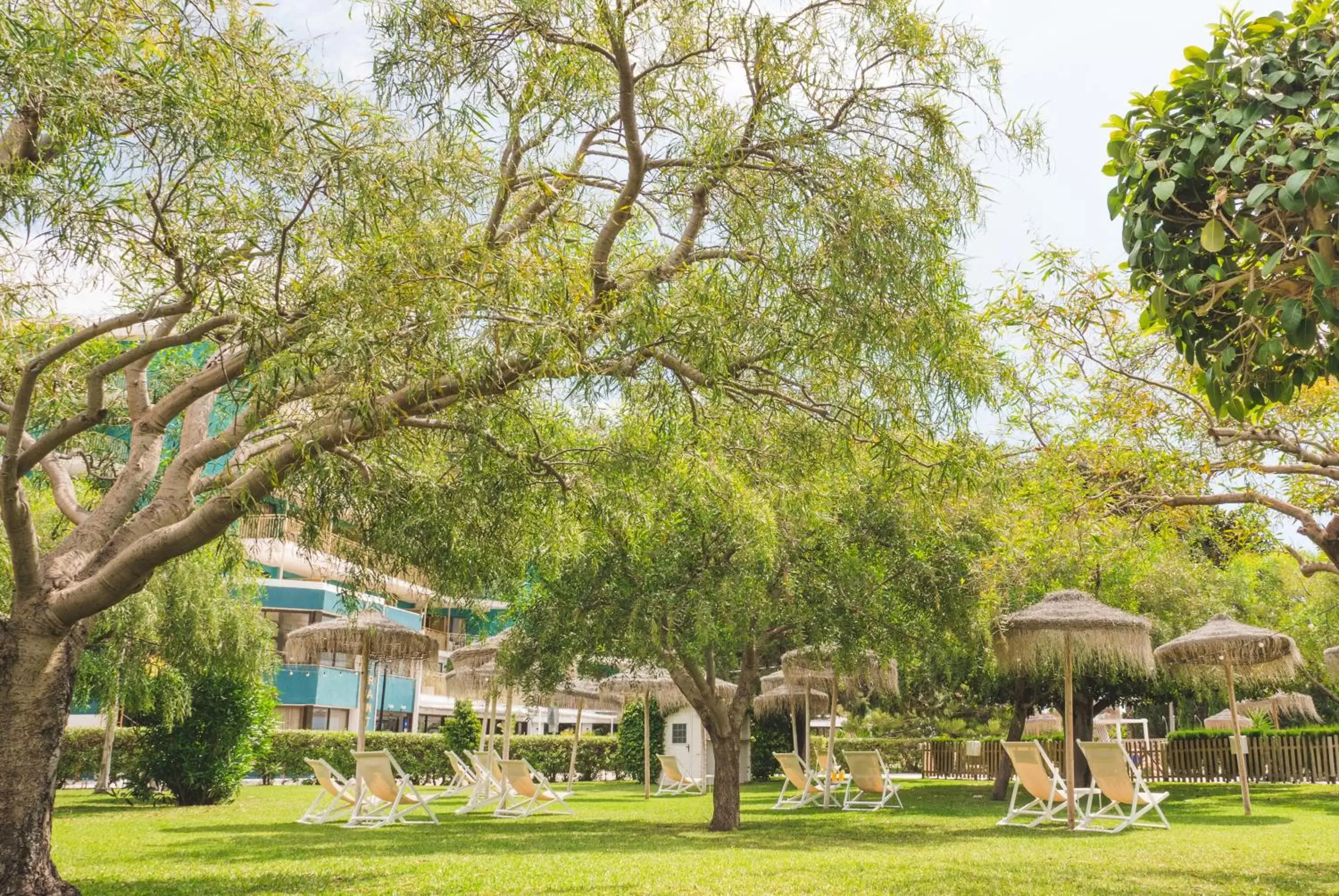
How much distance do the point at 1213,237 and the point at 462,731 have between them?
87.0ft

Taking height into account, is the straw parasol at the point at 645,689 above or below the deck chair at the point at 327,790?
above

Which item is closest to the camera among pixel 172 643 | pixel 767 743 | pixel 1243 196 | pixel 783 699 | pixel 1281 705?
pixel 1243 196

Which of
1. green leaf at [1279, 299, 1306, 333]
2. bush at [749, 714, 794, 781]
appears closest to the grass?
green leaf at [1279, 299, 1306, 333]

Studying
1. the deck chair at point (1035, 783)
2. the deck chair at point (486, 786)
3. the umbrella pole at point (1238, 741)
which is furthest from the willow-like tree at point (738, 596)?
the umbrella pole at point (1238, 741)

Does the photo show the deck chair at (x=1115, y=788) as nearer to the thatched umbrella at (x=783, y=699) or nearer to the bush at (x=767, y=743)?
the thatched umbrella at (x=783, y=699)

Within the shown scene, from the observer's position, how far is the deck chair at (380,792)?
43.0 ft

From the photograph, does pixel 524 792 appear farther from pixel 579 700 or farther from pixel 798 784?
pixel 579 700

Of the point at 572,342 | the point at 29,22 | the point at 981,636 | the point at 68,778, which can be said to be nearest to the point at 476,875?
the point at 572,342

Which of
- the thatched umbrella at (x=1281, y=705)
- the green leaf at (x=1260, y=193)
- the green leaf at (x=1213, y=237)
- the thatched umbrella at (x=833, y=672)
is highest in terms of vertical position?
the green leaf at (x=1260, y=193)

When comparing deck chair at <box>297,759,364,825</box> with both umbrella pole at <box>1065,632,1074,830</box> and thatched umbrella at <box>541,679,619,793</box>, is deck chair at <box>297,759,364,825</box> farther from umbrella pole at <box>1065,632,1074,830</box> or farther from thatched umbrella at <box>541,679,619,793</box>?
umbrella pole at <box>1065,632,1074,830</box>

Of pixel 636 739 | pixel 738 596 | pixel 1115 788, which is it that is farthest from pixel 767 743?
pixel 738 596

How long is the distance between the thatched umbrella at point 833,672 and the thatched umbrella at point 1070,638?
1.64 m

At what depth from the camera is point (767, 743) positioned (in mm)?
26406

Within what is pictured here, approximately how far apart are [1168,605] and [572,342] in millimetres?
17241
